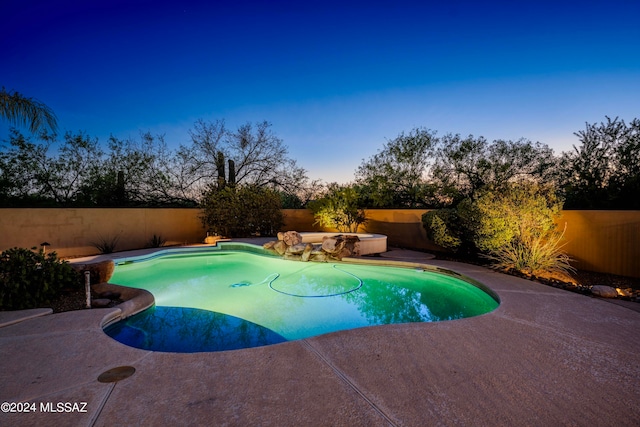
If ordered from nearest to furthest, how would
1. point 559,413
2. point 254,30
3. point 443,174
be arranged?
point 559,413, point 254,30, point 443,174

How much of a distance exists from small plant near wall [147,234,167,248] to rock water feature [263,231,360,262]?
439 centimetres

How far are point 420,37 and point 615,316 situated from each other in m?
6.77

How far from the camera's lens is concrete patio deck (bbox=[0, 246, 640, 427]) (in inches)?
59.0

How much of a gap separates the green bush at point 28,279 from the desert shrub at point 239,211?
6.47m

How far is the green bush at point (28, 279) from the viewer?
3223 mm

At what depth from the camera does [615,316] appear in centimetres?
301

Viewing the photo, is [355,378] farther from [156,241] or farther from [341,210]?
[156,241]

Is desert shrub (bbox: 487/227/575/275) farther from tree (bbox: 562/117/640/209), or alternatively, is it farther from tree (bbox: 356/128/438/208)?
tree (bbox: 356/128/438/208)

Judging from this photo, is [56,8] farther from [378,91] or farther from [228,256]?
[378,91]

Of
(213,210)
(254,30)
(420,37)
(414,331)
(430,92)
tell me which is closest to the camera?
(414,331)

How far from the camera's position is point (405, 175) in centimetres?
1201

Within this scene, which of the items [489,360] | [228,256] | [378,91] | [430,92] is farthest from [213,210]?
[489,360]

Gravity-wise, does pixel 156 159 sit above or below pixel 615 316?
above

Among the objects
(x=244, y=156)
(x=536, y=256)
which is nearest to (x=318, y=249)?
(x=536, y=256)
